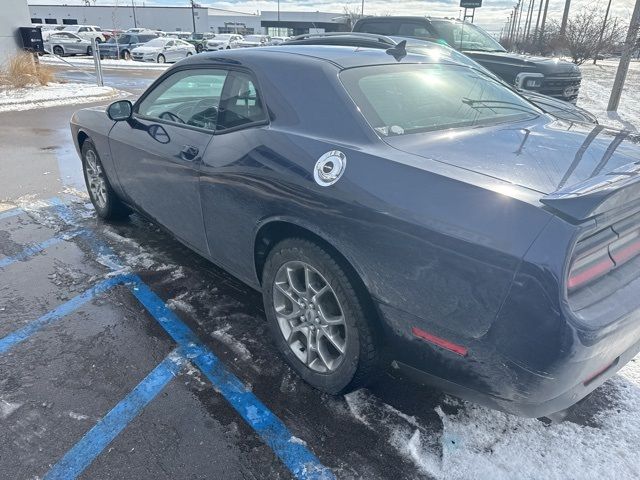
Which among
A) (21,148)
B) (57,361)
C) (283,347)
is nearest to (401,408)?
(283,347)

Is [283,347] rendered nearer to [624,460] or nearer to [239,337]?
[239,337]

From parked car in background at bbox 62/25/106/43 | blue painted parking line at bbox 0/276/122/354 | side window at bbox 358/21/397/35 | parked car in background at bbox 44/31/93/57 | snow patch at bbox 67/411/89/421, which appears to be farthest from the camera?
parked car in background at bbox 62/25/106/43

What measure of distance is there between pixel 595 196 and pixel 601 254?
12.7 inches

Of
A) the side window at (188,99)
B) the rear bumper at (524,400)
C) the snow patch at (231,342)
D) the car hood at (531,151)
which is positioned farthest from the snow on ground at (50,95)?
the rear bumper at (524,400)

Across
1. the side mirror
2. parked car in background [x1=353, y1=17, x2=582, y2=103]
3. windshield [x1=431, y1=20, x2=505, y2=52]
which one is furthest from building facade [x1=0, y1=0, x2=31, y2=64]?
the side mirror

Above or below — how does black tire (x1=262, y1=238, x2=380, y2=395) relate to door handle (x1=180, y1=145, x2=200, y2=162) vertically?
below

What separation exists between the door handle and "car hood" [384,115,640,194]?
4.38ft

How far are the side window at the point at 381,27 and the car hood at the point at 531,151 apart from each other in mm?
8071

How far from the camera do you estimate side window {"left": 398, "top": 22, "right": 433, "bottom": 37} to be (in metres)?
9.63

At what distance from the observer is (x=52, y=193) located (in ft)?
18.5

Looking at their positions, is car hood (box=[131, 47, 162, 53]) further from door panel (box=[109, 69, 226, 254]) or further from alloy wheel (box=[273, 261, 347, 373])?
alloy wheel (box=[273, 261, 347, 373])

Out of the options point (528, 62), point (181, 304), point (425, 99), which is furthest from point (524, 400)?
point (528, 62)

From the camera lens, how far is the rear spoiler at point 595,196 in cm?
166

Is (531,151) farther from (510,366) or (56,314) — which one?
(56,314)
